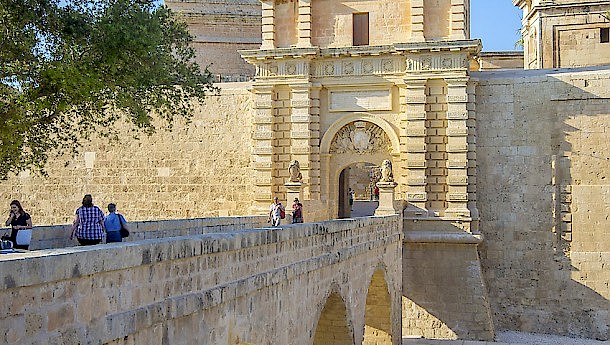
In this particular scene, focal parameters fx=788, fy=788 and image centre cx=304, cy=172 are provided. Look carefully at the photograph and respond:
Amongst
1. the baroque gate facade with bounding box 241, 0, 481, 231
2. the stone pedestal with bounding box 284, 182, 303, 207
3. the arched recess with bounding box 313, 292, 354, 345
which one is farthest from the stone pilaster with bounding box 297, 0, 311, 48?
the arched recess with bounding box 313, 292, 354, 345

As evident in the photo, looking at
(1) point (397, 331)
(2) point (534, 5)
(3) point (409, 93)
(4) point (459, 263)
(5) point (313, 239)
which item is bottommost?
(1) point (397, 331)

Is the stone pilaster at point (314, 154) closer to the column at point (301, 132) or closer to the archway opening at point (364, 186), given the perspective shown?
the column at point (301, 132)

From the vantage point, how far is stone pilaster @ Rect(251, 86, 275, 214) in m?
19.5

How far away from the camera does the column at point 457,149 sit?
18.4 m

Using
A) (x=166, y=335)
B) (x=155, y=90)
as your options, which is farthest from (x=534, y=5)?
(x=166, y=335)

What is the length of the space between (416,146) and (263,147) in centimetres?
379

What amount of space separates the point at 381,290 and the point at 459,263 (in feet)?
12.2

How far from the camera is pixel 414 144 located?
738 inches

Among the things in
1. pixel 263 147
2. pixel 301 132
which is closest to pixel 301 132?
pixel 301 132

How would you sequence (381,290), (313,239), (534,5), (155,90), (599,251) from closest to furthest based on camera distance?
(313,239) → (155,90) → (381,290) → (599,251) → (534,5)

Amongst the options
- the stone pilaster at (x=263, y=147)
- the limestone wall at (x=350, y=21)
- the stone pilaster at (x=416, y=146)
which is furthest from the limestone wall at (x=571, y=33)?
the stone pilaster at (x=263, y=147)

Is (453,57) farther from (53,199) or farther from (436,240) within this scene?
(53,199)

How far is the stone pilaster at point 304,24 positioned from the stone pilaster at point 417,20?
8.31 ft

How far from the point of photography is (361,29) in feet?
64.2
